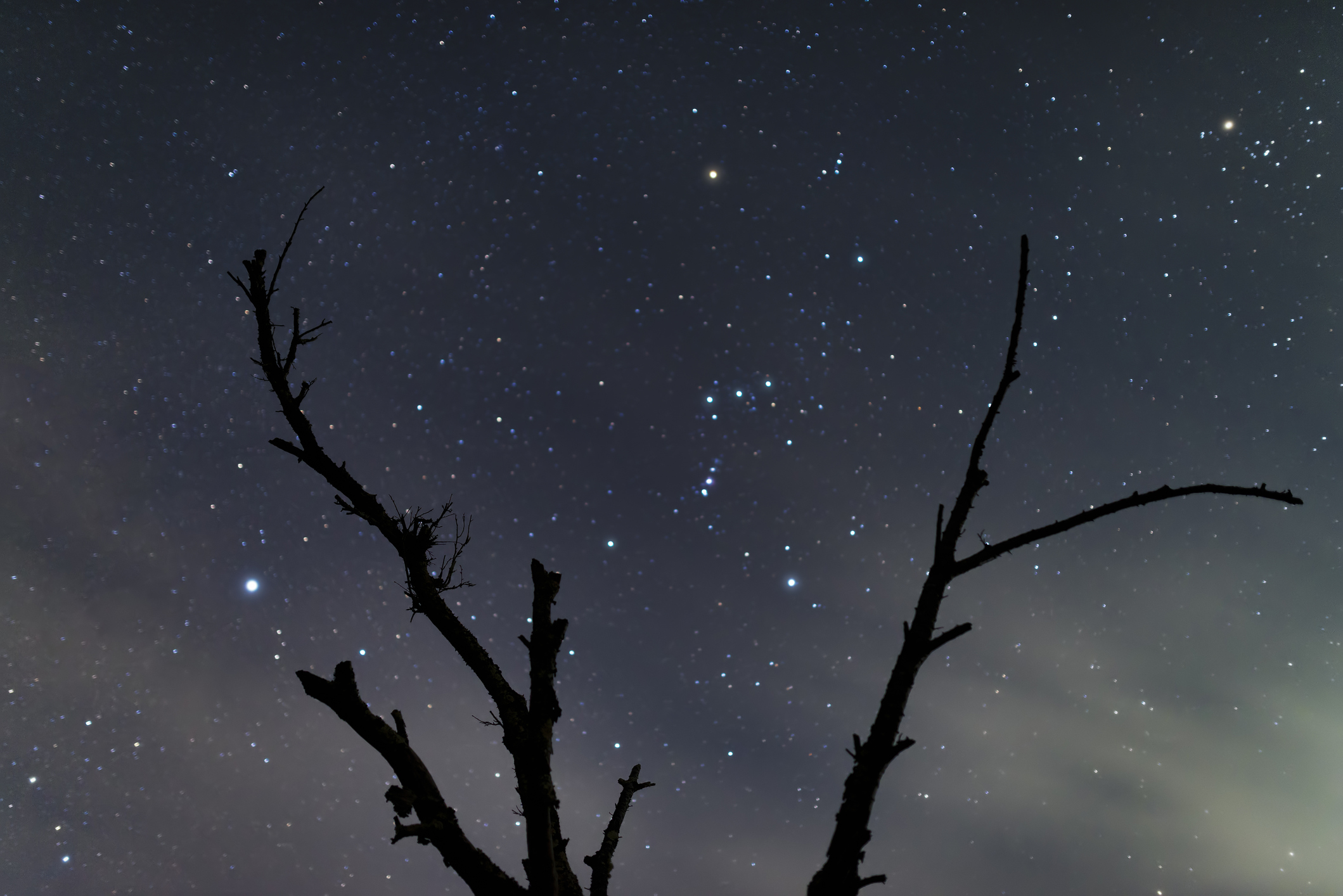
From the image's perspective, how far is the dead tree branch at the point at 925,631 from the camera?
2549 millimetres

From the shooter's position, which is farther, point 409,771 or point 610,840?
point 610,840

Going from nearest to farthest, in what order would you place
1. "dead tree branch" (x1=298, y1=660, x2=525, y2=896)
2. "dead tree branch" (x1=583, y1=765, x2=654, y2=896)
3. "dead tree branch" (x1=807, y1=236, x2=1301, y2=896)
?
"dead tree branch" (x1=807, y1=236, x2=1301, y2=896)
"dead tree branch" (x1=298, y1=660, x2=525, y2=896)
"dead tree branch" (x1=583, y1=765, x2=654, y2=896)

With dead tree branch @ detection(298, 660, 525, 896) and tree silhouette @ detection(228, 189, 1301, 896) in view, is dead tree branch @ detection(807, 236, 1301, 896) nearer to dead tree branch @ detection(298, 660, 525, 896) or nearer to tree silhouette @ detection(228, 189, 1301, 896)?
tree silhouette @ detection(228, 189, 1301, 896)

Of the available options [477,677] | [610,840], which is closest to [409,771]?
[477,677]

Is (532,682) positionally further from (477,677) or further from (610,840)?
(610,840)

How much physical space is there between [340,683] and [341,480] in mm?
1133

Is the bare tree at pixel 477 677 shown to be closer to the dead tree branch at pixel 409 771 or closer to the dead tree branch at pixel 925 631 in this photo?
the dead tree branch at pixel 409 771

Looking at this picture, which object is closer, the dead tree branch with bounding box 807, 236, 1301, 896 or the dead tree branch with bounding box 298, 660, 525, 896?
the dead tree branch with bounding box 807, 236, 1301, 896

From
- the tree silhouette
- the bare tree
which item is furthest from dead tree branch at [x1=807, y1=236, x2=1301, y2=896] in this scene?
the bare tree

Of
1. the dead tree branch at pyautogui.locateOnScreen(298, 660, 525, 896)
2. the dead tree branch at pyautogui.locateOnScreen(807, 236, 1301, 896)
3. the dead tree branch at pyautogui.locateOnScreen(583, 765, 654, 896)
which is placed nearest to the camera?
the dead tree branch at pyautogui.locateOnScreen(807, 236, 1301, 896)

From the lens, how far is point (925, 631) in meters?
2.93

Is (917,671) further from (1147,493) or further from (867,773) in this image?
(1147,493)

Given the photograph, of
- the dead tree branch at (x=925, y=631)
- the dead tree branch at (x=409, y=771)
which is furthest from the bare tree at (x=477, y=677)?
the dead tree branch at (x=925, y=631)

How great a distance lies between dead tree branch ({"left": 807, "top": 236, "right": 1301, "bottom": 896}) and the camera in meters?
2.55
